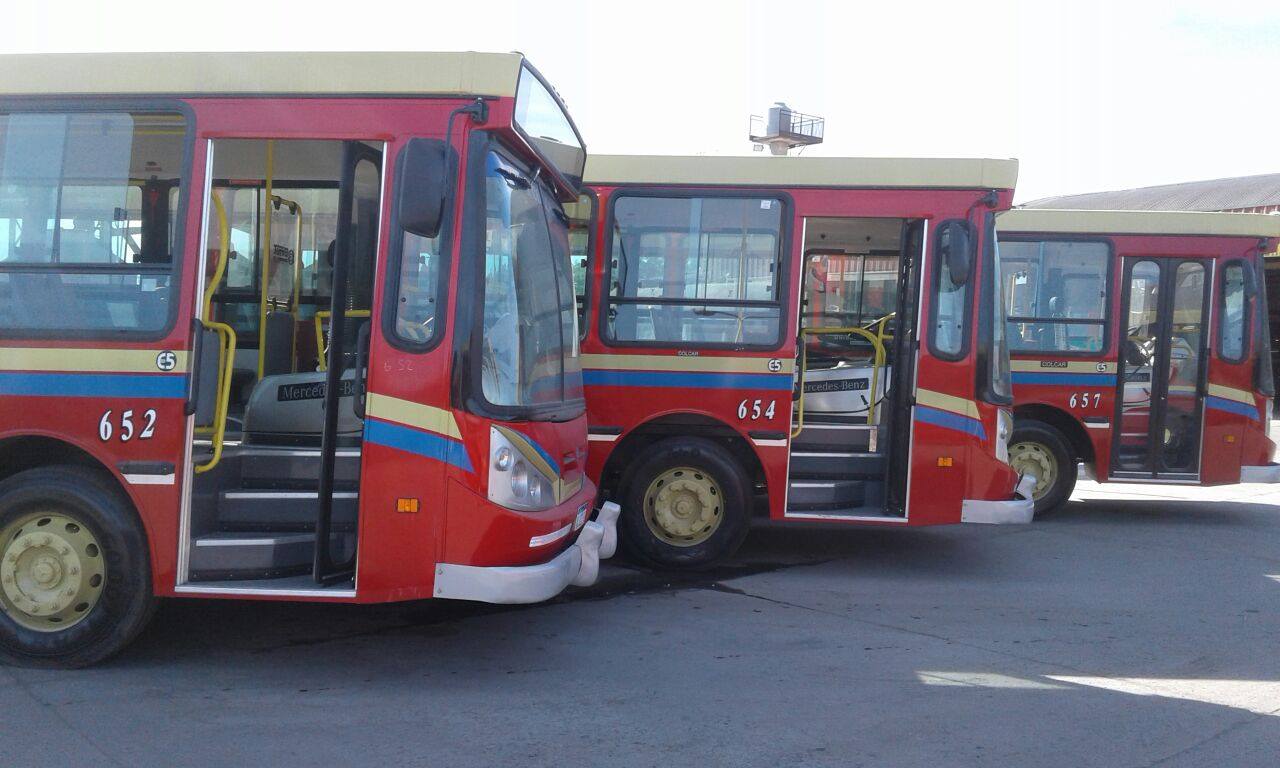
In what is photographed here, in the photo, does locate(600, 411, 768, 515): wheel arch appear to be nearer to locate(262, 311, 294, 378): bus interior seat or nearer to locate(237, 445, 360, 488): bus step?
locate(262, 311, 294, 378): bus interior seat

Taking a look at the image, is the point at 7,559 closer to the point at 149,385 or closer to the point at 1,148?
the point at 149,385

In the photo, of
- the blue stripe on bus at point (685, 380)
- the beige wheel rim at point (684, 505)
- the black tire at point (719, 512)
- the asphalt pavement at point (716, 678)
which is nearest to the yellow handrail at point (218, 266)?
the asphalt pavement at point (716, 678)

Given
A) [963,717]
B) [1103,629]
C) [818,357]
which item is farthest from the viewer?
[818,357]

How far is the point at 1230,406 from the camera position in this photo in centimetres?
1088

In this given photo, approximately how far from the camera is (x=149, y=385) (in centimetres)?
526

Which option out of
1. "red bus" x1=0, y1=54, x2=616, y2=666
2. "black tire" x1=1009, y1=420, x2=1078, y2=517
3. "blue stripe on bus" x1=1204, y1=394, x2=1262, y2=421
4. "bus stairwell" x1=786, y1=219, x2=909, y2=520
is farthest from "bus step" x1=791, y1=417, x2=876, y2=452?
"blue stripe on bus" x1=1204, y1=394, x2=1262, y2=421

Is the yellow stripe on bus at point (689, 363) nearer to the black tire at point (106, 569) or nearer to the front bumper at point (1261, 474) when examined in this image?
the black tire at point (106, 569)

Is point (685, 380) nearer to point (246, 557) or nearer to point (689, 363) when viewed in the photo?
point (689, 363)

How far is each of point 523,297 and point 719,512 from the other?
3113mm

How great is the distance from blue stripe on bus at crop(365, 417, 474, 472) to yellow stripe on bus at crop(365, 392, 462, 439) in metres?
0.03

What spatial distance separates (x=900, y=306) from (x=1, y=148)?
5.83 m

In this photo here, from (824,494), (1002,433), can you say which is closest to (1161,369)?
(1002,433)

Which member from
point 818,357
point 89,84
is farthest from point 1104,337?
point 89,84

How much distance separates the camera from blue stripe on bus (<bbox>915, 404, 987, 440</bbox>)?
7809 millimetres
